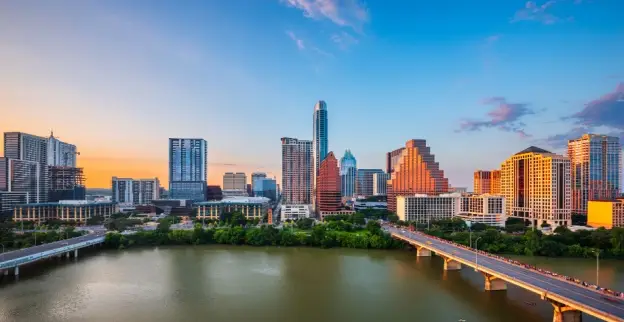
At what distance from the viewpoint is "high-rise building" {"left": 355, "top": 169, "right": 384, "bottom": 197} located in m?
109

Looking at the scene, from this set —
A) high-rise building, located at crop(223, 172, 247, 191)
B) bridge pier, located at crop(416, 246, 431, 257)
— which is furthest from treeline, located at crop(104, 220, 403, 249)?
high-rise building, located at crop(223, 172, 247, 191)

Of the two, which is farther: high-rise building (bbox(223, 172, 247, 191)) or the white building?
high-rise building (bbox(223, 172, 247, 191))

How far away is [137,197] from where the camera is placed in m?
80.5

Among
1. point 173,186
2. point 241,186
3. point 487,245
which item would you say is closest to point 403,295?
point 487,245

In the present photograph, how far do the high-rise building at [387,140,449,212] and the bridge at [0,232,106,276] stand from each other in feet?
124

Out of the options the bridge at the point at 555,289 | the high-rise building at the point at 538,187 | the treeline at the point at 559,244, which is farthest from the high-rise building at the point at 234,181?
the bridge at the point at 555,289

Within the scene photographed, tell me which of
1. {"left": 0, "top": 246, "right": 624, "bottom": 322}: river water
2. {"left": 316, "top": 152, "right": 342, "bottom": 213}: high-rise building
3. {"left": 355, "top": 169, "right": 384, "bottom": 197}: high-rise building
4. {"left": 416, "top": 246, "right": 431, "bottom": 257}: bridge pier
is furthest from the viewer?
{"left": 355, "top": 169, "right": 384, "bottom": 197}: high-rise building

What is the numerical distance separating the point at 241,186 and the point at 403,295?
330ft

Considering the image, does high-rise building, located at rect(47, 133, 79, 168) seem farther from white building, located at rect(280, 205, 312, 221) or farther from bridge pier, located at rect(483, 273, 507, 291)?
bridge pier, located at rect(483, 273, 507, 291)

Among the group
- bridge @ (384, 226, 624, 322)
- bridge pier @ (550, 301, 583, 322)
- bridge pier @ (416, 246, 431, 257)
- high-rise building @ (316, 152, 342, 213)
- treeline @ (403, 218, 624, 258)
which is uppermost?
high-rise building @ (316, 152, 342, 213)

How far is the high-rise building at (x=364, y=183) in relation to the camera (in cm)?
10856

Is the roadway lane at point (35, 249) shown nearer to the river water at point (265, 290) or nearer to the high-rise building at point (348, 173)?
the river water at point (265, 290)

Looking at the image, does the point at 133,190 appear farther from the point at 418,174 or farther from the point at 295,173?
the point at 418,174

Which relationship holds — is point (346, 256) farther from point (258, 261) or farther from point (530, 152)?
point (530, 152)
